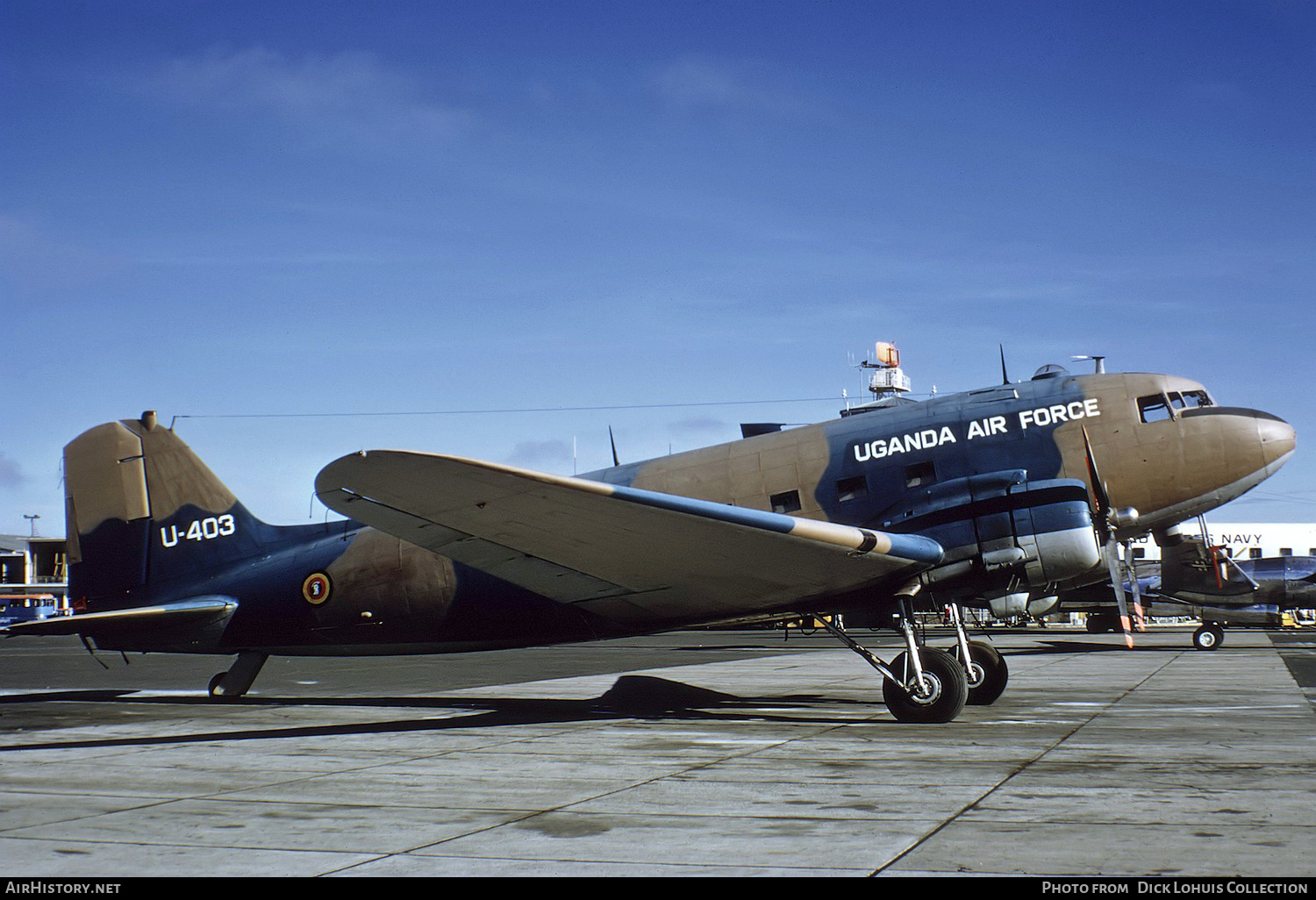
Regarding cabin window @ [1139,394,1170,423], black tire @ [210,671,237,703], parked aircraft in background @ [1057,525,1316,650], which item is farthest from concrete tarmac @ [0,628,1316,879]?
parked aircraft in background @ [1057,525,1316,650]

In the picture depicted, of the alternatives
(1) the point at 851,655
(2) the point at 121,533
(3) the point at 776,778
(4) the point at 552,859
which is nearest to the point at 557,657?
(1) the point at 851,655

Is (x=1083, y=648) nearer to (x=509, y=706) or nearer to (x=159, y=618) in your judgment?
(x=509, y=706)

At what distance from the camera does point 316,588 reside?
15609 mm

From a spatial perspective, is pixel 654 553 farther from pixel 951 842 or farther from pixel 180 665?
pixel 180 665

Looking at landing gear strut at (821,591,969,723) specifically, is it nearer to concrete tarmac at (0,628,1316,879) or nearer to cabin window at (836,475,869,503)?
concrete tarmac at (0,628,1316,879)

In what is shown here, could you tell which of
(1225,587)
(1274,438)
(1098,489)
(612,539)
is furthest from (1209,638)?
(612,539)

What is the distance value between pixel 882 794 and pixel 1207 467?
8.66 m

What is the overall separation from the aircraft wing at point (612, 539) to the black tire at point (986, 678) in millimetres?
3264

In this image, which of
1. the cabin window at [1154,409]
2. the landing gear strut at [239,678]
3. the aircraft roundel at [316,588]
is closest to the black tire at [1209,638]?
the cabin window at [1154,409]

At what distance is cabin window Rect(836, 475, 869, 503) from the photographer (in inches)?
554

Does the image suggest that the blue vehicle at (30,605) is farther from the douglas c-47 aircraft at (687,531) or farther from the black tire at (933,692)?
the black tire at (933,692)

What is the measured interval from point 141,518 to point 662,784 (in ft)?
41.0

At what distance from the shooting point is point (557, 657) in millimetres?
32688

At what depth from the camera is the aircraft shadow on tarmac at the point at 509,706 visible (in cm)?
1262
